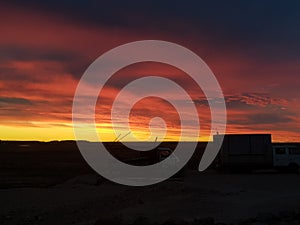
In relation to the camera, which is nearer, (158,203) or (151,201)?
(158,203)

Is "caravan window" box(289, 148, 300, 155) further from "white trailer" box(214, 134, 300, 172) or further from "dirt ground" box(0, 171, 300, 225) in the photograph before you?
"dirt ground" box(0, 171, 300, 225)

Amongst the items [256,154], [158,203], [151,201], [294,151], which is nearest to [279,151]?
[294,151]

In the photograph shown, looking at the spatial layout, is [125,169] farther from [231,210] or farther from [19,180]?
[231,210]

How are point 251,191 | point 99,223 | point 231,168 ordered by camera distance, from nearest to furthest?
point 99,223
point 251,191
point 231,168

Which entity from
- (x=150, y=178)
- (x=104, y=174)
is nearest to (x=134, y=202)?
(x=150, y=178)

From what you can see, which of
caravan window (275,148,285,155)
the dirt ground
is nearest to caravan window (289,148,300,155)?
caravan window (275,148,285,155)

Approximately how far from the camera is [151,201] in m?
21.7

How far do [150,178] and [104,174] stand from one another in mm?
4524

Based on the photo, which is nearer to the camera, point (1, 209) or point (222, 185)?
point (1, 209)

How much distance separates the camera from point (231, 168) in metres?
36.0

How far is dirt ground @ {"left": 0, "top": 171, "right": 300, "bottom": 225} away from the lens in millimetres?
17828

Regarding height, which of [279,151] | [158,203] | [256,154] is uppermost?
[279,151]

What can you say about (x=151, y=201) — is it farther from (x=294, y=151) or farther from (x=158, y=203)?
(x=294, y=151)

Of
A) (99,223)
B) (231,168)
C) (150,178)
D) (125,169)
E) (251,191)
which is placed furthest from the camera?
(125,169)
